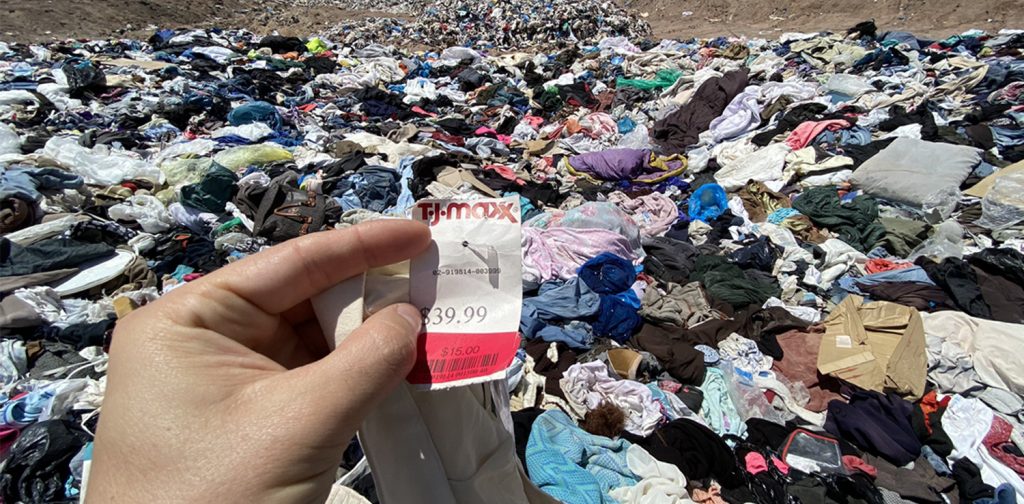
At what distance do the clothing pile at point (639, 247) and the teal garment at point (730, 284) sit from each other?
2cm

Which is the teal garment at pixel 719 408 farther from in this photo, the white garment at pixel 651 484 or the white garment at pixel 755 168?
the white garment at pixel 755 168

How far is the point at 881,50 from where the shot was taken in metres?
7.83

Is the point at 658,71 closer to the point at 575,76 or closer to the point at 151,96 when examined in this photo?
the point at 575,76

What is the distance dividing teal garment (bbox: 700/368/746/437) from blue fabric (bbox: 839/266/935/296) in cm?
165

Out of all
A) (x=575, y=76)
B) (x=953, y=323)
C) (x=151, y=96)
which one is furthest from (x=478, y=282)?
(x=575, y=76)

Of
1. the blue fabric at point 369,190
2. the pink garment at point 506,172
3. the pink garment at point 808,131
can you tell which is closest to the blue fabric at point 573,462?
the blue fabric at point 369,190

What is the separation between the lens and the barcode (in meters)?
0.86

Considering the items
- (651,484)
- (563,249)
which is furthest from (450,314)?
(563,249)

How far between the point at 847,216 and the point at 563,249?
2.82m

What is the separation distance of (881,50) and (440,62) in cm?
848

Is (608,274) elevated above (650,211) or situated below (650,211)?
above

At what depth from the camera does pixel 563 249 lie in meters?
4.00

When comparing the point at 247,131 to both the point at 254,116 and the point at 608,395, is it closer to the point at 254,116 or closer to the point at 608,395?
the point at 254,116

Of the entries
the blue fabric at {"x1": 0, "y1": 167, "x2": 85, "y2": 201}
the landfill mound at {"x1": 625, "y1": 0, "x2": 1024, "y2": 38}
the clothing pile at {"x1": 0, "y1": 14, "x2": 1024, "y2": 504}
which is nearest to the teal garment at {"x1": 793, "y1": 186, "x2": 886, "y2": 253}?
the clothing pile at {"x1": 0, "y1": 14, "x2": 1024, "y2": 504}
